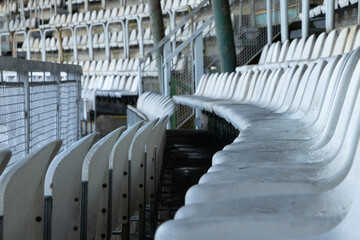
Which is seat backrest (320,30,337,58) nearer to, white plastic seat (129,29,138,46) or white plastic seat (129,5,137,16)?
white plastic seat (129,29,138,46)

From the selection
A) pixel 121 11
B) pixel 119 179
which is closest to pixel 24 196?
pixel 119 179

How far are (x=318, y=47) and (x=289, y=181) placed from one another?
11.3 ft

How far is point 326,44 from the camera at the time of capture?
4.25 metres

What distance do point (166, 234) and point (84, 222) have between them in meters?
0.75

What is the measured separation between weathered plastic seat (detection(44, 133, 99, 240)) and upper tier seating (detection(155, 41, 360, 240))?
1.08 ft

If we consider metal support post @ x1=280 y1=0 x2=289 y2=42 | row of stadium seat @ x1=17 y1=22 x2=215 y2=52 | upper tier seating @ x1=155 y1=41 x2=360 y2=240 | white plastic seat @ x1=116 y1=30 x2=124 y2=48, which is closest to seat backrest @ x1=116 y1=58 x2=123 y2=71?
row of stadium seat @ x1=17 y1=22 x2=215 y2=52

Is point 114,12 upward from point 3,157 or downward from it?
upward

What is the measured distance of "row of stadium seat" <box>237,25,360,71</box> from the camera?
151 inches

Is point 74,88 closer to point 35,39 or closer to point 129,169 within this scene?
point 129,169

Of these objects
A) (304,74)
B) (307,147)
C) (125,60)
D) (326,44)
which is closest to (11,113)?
(304,74)

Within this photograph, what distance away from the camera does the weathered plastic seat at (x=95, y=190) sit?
1.55 m

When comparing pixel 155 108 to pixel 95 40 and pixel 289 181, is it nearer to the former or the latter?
pixel 289 181

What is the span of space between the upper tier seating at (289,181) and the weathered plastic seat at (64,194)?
0.33 m

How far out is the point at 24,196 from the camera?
123cm
